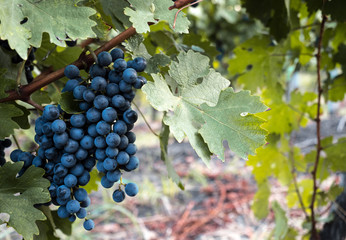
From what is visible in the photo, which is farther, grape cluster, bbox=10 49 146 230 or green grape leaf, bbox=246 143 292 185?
green grape leaf, bbox=246 143 292 185

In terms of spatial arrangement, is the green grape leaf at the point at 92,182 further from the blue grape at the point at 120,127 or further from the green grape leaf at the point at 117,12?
the green grape leaf at the point at 117,12

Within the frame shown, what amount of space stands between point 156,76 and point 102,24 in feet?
0.82

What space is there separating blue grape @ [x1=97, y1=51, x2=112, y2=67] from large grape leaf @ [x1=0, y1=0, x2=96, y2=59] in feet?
0.20

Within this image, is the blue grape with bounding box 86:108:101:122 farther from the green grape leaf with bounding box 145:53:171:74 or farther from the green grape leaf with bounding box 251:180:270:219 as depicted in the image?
the green grape leaf with bounding box 251:180:270:219

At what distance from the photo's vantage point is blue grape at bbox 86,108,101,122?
0.73 m

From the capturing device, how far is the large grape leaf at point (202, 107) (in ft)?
2.35

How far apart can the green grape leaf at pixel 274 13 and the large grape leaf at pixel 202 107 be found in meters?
0.59

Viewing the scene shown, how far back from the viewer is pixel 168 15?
0.77m

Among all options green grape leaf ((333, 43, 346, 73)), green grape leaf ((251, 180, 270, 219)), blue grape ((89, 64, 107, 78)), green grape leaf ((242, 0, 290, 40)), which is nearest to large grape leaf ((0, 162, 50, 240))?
blue grape ((89, 64, 107, 78))

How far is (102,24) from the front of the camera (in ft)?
2.83

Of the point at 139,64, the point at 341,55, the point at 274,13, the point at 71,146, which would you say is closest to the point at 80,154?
the point at 71,146

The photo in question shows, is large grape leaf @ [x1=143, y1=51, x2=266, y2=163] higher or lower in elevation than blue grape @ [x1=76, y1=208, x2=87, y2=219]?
higher

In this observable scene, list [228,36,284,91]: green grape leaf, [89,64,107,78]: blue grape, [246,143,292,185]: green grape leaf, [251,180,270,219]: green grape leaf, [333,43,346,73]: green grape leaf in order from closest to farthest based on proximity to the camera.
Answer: [89,64,107,78]: blue grape
[333,43,346,73]: green grape leaf
[228,36,284,91]: green grape leaf
[246,143,292,185]: green grape leaf
[251,180,270,219]: green grape leaf

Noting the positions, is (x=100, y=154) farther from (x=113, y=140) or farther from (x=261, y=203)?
(x=261, y=203)
